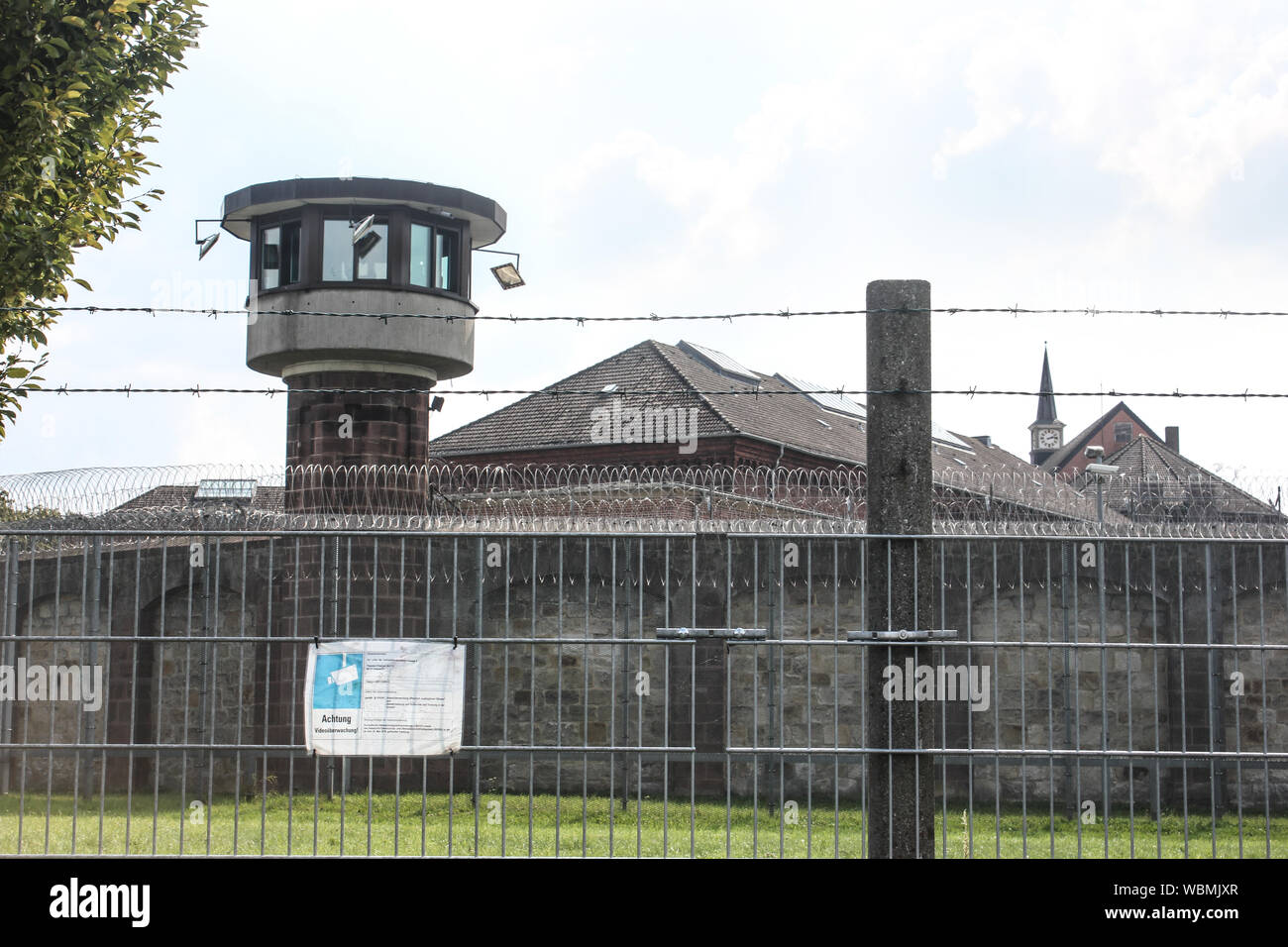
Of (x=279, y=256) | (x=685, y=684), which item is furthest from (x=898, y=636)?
(x=279, y=256)

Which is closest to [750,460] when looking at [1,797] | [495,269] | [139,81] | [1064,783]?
[495,269]

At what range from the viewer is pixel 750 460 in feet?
90.2

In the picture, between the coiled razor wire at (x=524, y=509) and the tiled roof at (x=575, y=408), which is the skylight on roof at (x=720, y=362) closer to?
the tiled roof at (x=575, y=408)

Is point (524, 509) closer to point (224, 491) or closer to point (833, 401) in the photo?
point (224, 491)

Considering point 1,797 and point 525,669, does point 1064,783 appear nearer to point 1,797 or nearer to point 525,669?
point 525,669

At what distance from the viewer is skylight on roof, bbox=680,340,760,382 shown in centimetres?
3384

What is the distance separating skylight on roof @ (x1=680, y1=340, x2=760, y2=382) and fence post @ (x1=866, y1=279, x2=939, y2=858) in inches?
1020

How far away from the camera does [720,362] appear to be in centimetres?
3428

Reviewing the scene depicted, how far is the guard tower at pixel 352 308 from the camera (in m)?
19.0

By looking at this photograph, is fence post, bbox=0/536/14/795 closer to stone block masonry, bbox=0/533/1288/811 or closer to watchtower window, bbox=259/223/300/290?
stone block masonry, bbox=0/533/1288/811

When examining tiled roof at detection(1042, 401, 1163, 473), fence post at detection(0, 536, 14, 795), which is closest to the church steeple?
tiled roof at detection(1042, 401, 1163, 473)

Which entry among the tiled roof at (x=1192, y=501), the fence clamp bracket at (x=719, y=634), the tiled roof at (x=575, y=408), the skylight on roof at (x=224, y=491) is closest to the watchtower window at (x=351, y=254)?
the skylight on roof at (x=224, y=491)

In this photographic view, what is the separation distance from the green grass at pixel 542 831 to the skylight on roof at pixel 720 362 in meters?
19.3
